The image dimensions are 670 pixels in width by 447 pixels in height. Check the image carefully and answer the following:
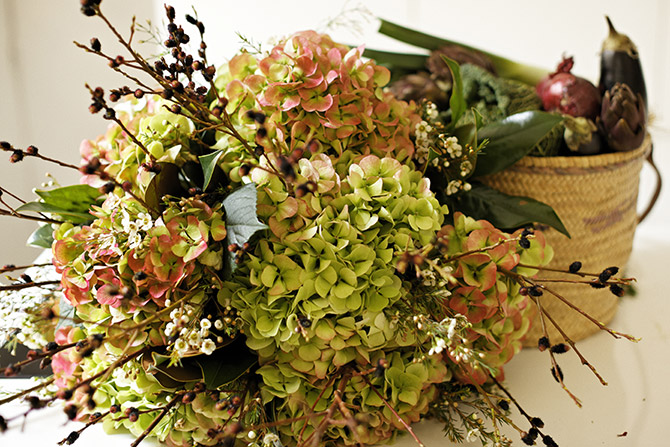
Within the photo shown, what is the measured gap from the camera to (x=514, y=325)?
660 mm

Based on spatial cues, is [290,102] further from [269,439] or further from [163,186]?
[269,439]

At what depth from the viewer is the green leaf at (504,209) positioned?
70cm

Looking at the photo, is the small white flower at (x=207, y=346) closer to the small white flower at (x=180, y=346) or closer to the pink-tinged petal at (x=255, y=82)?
the small white flower at (x=180, y=346)

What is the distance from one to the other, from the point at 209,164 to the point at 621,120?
0.57 m

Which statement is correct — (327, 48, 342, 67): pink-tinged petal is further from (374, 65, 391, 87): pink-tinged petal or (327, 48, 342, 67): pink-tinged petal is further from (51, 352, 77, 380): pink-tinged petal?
(51, 352, 77, 380): pink-tinged petal

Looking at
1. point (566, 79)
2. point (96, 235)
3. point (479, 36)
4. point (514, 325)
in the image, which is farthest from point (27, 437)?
point (479, 36)

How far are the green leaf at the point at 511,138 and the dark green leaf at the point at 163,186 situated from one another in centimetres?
38

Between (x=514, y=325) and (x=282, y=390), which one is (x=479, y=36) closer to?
(x=514, y=325)

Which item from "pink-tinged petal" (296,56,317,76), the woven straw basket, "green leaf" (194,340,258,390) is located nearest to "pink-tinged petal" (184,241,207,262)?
"green leaf" (194,340,258,390)

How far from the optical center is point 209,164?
57cm

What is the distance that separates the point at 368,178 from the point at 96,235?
0.88ft

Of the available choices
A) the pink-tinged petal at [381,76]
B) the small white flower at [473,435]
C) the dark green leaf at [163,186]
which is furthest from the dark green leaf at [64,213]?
the small white flower at [473,435]

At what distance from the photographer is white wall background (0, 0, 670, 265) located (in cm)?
130

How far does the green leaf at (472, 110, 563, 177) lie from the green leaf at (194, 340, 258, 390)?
14.7 inches
